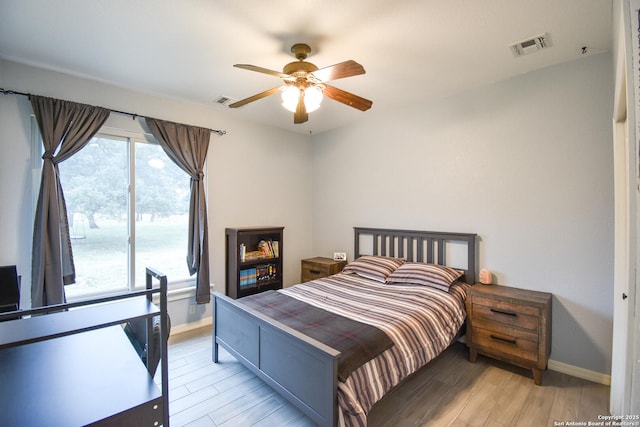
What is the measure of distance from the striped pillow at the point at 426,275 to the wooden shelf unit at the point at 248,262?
66.2 inches

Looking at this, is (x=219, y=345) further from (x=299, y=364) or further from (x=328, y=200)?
(x=328, y=200)

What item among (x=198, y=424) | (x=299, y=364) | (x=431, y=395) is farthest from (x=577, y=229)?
(x=198, y=424)

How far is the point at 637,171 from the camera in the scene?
0.87 m

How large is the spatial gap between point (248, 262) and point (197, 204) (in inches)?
39.1

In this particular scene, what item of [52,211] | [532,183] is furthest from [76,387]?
[532,183]

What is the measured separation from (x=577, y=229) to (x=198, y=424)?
11.1 feet

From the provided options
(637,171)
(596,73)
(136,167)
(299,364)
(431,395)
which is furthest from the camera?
(136,167)

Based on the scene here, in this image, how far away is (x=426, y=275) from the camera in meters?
2.97

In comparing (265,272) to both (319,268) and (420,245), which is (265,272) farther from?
(420,245)

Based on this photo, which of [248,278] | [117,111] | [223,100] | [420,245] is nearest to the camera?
[117,111]

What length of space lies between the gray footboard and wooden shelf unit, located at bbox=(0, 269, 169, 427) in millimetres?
885

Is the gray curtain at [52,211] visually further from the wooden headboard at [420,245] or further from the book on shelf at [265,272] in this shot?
the wooden headboard at [420,245]

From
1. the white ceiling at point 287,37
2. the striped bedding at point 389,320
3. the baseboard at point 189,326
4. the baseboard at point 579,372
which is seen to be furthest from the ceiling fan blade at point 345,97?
the baseboard at point 189,326

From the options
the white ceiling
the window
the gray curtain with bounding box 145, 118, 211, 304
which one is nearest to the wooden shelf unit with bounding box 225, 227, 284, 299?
the gray curtain with bounding box 145, 118, 211, 304
